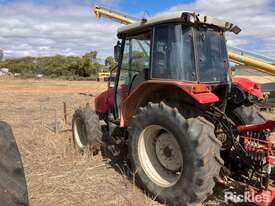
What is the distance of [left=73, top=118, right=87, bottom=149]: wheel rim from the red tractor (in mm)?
1320

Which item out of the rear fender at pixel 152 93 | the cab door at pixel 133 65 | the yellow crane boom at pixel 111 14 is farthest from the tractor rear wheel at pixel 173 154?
the yellow crane boom at pixel 111 14

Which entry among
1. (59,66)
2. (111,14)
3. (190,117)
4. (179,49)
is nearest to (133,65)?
(179,49)

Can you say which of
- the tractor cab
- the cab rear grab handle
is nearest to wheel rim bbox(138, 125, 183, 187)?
the tractor cab

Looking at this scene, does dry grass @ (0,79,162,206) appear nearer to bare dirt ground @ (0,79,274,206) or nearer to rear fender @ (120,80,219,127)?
bare dirt ground @ (0,79,274,206)

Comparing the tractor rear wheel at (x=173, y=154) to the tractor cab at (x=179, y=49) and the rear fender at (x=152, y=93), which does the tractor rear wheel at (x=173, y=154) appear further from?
the tractor cab at (x=179, y=49)

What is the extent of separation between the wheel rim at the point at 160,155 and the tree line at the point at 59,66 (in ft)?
112

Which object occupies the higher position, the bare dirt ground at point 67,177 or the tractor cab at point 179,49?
the tractor cab at point 179,49

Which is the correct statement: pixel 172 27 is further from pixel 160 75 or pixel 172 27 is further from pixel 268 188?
pixel 268 188

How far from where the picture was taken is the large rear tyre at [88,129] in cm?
670

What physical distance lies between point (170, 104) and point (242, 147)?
1.04m

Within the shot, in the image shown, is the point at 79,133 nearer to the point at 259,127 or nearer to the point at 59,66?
the point at 259,127

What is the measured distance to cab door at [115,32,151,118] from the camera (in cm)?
578

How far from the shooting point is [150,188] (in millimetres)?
4980

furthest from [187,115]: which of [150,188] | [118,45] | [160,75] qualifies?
[118,45]
